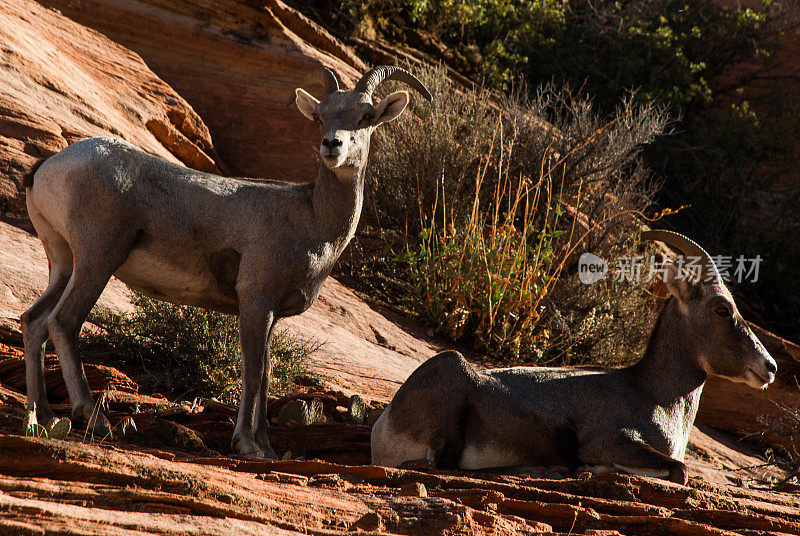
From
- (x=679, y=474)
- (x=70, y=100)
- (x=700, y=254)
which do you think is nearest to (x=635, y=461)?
(x=679, y=474)

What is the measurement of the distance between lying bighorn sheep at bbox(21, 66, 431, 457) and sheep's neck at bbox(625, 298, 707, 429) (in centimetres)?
227

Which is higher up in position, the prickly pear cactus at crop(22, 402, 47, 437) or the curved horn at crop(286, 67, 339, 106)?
the curved horn at crop(286, 67, 339, 106)

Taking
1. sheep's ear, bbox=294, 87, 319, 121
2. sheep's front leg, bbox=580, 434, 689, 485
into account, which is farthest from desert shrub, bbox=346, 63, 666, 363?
sheep's front leg, bbox=580, 434, 689, 485

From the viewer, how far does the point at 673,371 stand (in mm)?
5496

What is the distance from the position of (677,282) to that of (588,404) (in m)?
1.12

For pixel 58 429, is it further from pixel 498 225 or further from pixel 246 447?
pixel 498 225

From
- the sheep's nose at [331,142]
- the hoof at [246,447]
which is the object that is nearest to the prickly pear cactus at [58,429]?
the hoof at [246,447]

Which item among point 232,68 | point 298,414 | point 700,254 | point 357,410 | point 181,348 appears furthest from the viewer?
point 232,68

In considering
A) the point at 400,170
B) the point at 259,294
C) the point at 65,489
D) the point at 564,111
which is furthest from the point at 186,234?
the point at 564,111

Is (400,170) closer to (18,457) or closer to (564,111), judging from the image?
(564,111)

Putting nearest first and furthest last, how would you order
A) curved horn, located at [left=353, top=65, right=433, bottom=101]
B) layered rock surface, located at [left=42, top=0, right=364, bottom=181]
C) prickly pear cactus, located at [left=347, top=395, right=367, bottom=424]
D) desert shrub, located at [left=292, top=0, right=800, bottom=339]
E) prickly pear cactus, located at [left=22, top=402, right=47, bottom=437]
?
prickly pear cactus, located at [left=22, top=402, right=47, bottom=437] → curved horn, located at [left=353, top=65, right=433, bottom=101] → prickly pear cactus, located at [left=347, top=395, right=367, bottom=424] → layered rock surface, located at [left=42, top=0, right=364, bottom=181] → desert shrub, located at [left=292, top=0, right=800, bottom=339]

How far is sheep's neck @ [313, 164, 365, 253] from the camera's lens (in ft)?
17.9

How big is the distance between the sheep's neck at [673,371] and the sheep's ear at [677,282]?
0.10 metres

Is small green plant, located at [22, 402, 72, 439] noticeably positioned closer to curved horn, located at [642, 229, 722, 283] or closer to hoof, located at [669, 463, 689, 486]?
hoof, located at [669, 463, 689, 486]
